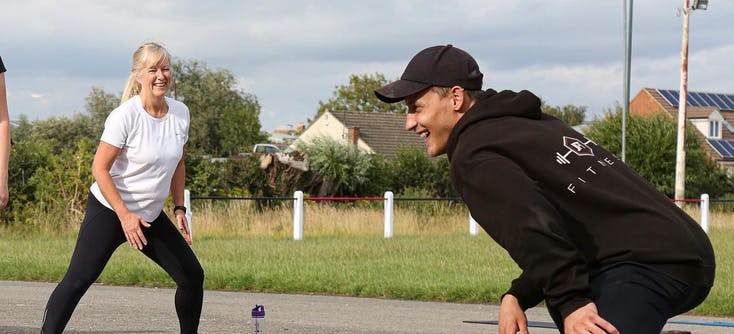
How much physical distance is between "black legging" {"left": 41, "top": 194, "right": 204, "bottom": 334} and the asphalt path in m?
2.19

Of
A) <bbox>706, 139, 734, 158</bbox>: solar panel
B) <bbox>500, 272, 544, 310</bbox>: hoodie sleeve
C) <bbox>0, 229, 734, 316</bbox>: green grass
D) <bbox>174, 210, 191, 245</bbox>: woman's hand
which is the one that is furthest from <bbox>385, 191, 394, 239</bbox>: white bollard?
<bbox>706, 139, 734, 158</bbox>: solar panel

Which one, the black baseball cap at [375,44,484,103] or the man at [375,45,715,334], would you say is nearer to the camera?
the man at [375,45,715,334]

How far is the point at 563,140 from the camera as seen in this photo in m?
3.53

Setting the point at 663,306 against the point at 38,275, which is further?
the point at 38,275

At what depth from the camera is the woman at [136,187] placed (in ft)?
21.8

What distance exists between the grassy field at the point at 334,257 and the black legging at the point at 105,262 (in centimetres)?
564

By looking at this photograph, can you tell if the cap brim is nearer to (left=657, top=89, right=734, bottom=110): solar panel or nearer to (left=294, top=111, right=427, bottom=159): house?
(left=294, top=111, right=427, bottom=159): house

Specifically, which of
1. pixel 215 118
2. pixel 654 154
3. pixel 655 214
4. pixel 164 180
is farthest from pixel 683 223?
pixel 215 118

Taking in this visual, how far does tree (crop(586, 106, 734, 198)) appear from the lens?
43125 mm

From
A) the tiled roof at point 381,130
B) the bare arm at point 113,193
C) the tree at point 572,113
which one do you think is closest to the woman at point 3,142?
the bare arm at point 113,193

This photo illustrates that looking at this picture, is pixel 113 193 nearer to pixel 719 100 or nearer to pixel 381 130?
pixel 381 130

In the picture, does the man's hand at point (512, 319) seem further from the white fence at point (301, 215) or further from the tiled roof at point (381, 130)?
the tiled roof at point (381, 130)

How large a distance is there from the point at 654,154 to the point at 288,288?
1255 inches

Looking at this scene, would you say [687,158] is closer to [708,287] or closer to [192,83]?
[708,287]
